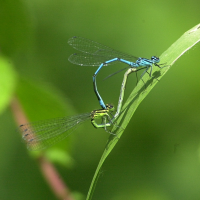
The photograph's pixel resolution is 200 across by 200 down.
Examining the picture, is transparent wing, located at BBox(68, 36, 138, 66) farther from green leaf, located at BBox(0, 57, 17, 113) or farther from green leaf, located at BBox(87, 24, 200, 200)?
green leaf, located at BBox(87, 24, 200, 200)

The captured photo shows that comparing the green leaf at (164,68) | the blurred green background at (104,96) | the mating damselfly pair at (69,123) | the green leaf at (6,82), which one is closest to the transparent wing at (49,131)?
the mating damselfly pair at (69,123)

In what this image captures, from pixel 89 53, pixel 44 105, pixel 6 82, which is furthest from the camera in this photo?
pixel 89 53

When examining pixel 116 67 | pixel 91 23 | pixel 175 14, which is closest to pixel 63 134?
pixel 116 67

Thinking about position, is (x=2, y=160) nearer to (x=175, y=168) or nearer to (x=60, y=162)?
(x=60, y=162)

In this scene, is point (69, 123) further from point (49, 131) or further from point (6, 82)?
point (6, 82)

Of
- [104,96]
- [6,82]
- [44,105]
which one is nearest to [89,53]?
[104,96]

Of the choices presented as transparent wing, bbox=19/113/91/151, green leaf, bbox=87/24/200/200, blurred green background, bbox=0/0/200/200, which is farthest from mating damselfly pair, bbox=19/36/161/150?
green leaf, bbox=87/24/200/200
